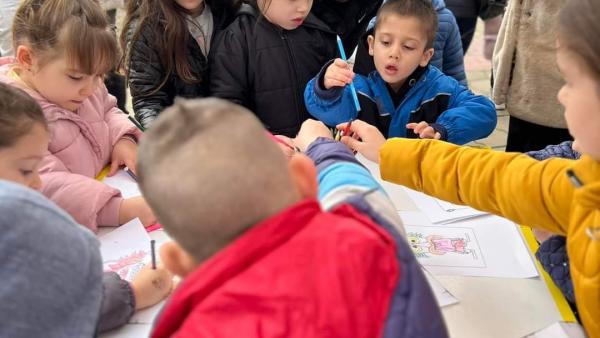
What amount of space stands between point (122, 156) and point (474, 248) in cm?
106

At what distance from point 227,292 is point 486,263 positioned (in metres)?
0.81

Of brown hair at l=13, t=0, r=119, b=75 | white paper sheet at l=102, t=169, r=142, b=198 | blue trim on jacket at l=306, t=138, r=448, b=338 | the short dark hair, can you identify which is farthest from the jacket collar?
the short dark hair

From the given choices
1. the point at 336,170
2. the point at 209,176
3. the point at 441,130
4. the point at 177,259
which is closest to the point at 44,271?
the point at 177,259

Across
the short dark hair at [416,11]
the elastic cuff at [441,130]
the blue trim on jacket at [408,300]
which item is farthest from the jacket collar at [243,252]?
the short dark hair at [416,11]

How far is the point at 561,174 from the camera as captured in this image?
1007 mm

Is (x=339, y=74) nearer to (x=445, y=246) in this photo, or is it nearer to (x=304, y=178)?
(x=445, y=246)

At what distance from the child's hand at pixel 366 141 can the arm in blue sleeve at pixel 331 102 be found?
30cm

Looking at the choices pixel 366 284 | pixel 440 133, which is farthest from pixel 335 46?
pixel 366 284

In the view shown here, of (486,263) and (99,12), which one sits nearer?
(486,263)

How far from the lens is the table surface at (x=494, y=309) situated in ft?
3.43

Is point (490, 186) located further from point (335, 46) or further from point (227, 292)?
point (335, 46)

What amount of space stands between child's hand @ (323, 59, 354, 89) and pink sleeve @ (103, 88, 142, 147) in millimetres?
646

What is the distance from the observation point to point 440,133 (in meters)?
1.68

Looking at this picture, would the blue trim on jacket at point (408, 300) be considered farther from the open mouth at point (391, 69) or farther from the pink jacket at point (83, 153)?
the open mouth at point (391, 69)
